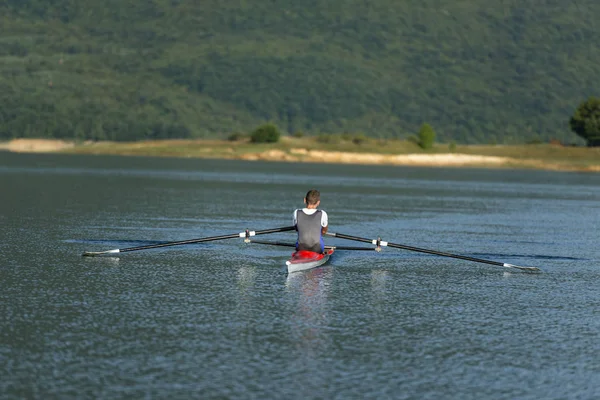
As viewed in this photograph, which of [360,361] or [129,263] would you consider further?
[129,263]

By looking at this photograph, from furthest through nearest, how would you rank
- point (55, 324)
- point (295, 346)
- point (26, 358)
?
point (55, 324) < point (295, 346) < point (26, 358)

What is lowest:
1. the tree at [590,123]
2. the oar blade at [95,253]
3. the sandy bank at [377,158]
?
the oar blade at [95,253]

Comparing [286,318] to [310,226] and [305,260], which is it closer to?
[305,260]

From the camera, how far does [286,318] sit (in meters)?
18.0

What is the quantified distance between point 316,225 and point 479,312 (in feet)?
22.6

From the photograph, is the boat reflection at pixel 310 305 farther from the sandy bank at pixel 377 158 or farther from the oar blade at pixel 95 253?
the sandy bank at pixel 377 158

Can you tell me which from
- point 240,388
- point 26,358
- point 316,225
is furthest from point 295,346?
point 316,225

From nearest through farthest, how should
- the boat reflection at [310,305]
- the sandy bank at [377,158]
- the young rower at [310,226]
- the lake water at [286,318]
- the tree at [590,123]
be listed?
the lake water at [286,318], the boat reflection at [310,305], the young rower at [310,226], the sandy bank at [377,158], the tree at [590,123]

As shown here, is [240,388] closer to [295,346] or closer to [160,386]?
[160,386]

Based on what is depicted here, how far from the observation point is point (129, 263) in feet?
82.8

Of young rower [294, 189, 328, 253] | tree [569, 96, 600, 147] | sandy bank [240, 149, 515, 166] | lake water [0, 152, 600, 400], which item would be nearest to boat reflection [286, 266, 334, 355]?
lake water [0, 152, 600, 400]

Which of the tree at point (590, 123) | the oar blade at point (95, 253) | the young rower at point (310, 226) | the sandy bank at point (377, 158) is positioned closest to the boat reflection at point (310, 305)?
the young rower at point (310, 226)

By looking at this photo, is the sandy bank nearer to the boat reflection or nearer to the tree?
the tree

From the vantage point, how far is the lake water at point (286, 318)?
13633 mm
